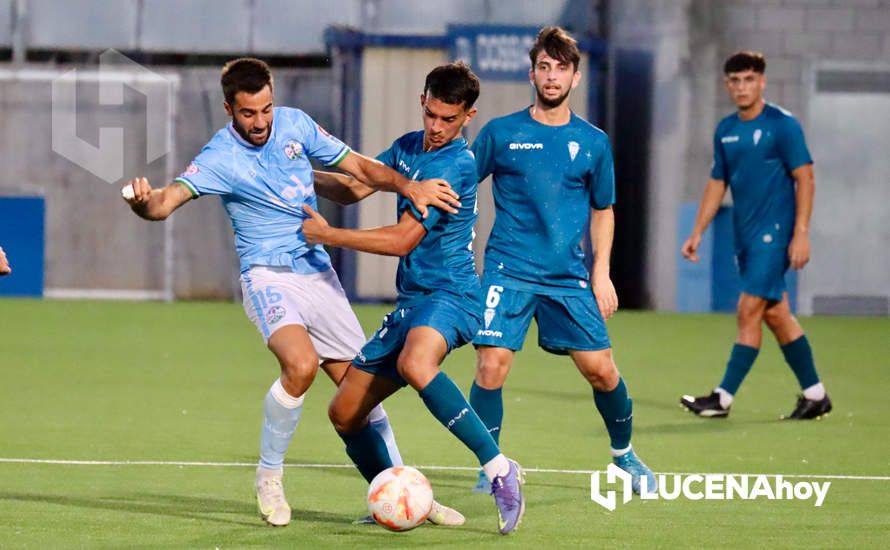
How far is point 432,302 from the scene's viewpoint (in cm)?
610

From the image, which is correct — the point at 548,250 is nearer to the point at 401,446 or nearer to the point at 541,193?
the point at 541,193

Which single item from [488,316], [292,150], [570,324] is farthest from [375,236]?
[570,324]

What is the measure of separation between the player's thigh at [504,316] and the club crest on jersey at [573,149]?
0.62 metres

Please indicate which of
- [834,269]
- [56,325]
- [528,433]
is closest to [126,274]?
[56,325]

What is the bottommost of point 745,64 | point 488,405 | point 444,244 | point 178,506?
point 178,506

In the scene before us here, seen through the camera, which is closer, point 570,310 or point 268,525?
point 268,525

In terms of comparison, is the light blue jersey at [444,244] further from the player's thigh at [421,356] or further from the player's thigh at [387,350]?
the player's thigh at [421,356]

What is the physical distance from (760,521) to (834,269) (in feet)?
45.6

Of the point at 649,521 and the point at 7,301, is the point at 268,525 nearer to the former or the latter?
the point at 649,521

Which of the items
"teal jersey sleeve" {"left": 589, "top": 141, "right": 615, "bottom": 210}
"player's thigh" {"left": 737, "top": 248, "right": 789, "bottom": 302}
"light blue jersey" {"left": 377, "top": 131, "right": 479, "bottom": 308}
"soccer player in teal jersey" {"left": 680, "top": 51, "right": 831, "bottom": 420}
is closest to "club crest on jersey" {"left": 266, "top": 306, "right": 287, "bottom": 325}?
"light blue jersey" {"left": 377, "top": 131, "right": 479, "bottom": 308}

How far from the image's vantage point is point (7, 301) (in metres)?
19.2

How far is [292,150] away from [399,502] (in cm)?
152

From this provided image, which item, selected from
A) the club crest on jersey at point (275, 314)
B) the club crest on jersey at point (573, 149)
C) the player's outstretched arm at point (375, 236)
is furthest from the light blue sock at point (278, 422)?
the club crest on jersey at point (573, 149)

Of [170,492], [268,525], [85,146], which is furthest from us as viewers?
[85,146]
